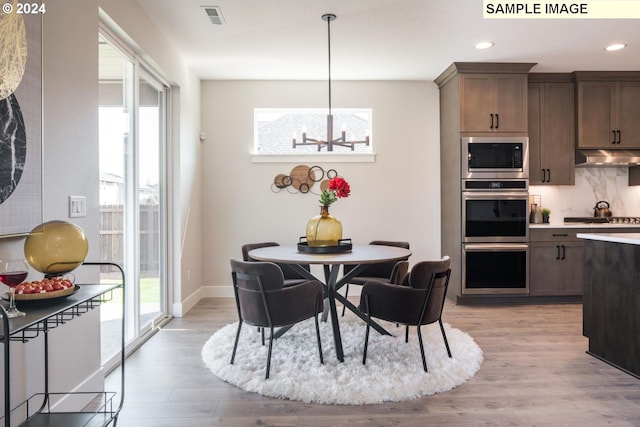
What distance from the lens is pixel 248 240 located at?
16.9 ft

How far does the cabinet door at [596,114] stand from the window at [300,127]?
249 centimetres

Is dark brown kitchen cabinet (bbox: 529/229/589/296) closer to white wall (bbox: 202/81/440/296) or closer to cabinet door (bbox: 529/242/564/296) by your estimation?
cabinet door (bbox: 529/242/564/296)

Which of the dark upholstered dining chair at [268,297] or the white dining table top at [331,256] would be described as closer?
the dark upholstered dining chair at [268,297]

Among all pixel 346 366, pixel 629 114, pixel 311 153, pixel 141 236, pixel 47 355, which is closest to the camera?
pixel 47 355

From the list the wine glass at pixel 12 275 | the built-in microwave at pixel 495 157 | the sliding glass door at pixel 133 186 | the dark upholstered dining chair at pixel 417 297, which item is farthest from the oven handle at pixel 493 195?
the wine glass at pixel 12 275

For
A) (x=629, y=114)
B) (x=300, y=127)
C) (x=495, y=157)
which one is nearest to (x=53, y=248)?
(x=300, y=127)

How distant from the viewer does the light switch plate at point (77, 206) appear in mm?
2186

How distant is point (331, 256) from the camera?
295cm

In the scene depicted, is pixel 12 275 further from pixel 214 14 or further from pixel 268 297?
pixel 214 14

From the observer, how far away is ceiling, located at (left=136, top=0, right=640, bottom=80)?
326cm

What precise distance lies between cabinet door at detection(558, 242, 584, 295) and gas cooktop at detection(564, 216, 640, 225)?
0.53 meters

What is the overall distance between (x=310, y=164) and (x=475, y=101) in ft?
6.72

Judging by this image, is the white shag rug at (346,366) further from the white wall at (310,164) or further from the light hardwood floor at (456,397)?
the white wall at (310,164)

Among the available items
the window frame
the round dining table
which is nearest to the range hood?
the window frame
